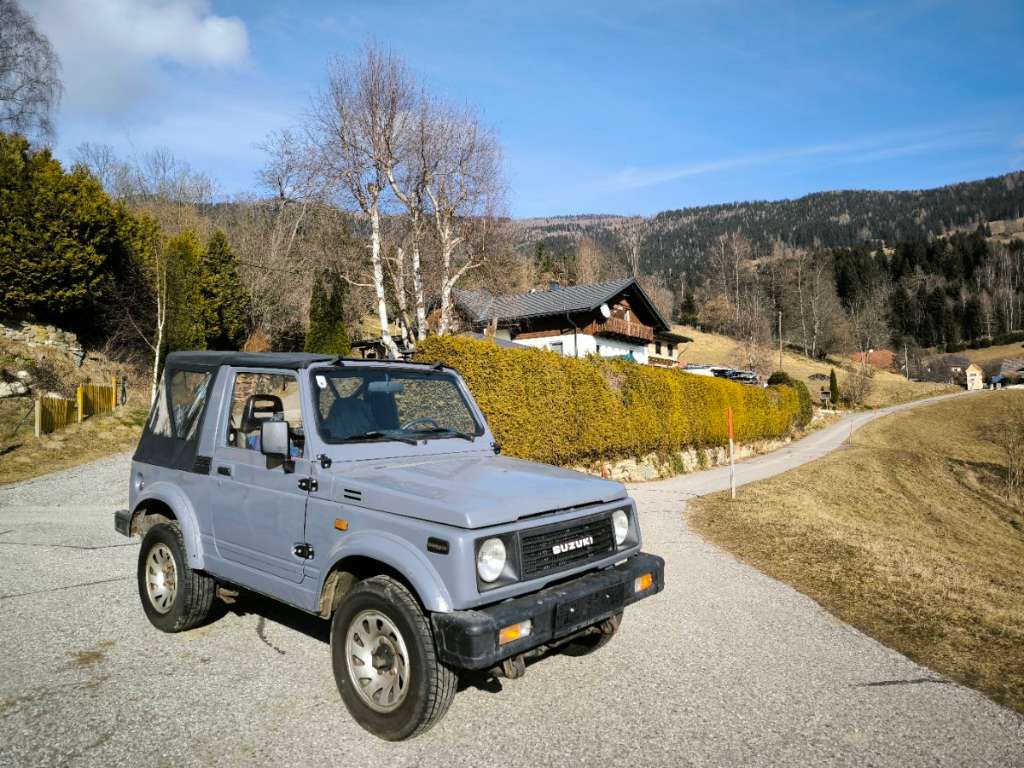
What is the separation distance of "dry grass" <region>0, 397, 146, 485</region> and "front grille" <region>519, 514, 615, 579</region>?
1526 centimetres

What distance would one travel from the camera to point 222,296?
29578mm

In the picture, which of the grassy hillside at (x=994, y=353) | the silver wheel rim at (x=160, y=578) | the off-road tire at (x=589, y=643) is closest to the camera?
the off-road tire at (x=589, y=643)

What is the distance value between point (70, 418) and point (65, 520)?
1049 cm

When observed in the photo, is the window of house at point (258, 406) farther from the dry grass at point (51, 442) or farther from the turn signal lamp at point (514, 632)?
the dry grass at point (51, 442)

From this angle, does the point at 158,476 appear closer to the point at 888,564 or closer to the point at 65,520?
the point at 65,520

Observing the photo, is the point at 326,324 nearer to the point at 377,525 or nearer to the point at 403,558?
the point at 377,525

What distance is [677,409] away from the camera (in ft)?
65.5

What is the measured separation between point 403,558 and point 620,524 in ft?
5.01

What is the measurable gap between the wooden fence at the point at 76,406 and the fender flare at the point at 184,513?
50.7ft

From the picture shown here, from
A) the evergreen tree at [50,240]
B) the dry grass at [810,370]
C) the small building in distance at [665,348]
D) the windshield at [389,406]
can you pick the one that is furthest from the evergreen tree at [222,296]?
the dry grass at [810,370]

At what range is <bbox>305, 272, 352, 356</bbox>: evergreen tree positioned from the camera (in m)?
32.0

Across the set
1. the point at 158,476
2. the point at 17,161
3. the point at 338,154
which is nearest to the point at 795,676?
the point at 158,476

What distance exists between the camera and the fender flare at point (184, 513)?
4.70 meters

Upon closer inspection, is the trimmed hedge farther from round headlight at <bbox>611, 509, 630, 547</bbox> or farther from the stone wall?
the stone wall
